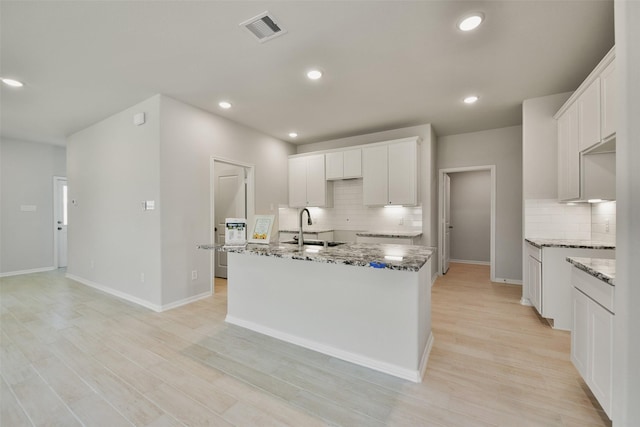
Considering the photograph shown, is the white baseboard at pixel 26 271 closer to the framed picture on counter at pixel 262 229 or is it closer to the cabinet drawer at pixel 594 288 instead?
the framed picture on counter at pixel 262 229

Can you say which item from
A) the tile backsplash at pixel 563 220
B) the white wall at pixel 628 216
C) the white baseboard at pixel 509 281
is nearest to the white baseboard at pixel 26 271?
the white wall at pixel 628 216

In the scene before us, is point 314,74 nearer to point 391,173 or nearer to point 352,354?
point 391,173

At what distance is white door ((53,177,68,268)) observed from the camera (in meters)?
5.91

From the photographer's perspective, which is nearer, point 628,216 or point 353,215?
point 628,216

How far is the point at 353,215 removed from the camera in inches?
211

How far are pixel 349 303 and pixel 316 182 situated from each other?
3403mm

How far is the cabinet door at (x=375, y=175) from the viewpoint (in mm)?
4598

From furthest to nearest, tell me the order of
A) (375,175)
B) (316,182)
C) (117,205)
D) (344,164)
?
(316,182), (344,164), (375,175), (117,205)

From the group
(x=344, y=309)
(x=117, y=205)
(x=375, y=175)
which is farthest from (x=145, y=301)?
(x=375, y=175)

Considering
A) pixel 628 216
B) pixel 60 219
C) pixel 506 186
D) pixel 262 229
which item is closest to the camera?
pixel 628 216

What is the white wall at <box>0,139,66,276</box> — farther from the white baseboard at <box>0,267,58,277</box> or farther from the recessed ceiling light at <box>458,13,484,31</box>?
the recessed ceiling light at <box>458,13,484,31</box>

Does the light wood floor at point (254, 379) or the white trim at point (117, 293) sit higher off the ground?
the white trim at point (117, 293)

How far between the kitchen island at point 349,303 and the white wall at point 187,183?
53.2 inches

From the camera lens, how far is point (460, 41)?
2.33m
